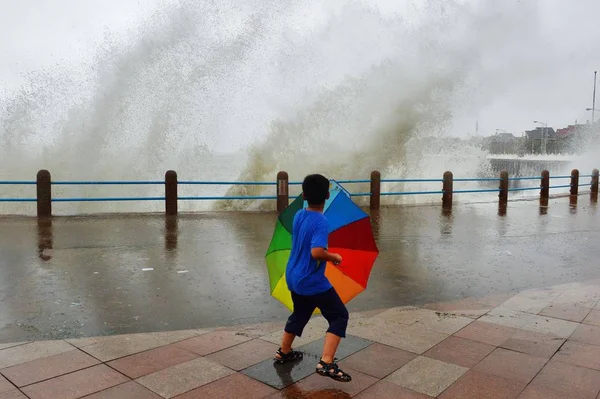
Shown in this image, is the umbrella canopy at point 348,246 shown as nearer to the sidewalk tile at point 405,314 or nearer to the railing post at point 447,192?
the sidewalk tile at point 405,314

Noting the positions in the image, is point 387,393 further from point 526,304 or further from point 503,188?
point 503,188

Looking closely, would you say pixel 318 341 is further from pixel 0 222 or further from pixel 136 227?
pixel 0 222

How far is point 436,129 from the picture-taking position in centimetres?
2145

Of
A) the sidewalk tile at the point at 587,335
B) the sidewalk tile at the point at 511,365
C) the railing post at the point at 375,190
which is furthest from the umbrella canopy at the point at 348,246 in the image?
the railing post at the point at 375,190

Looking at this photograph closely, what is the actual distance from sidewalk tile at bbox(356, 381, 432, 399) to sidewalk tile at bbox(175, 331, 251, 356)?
1.27 meters

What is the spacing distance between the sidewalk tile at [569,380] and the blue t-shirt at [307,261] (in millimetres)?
1578

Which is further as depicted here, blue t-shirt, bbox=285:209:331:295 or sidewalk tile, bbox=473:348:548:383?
sidewalk tile, bbox=473:348:548:383

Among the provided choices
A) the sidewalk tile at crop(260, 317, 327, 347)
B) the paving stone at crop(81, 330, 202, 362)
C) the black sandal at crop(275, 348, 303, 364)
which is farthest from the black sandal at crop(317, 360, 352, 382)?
the paving stone at crop(81, 330, 202, 362)

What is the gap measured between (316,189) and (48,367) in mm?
2239

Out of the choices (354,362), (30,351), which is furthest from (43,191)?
(354,362)

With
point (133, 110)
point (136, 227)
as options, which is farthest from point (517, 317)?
point (133, 110)

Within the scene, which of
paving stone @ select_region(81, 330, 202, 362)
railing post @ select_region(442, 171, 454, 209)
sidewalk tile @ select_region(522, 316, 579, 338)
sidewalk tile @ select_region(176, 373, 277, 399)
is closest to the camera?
sidewalk tile @ select_region(176, 373, 277, 399)

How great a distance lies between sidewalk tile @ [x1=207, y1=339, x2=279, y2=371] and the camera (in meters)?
3.88

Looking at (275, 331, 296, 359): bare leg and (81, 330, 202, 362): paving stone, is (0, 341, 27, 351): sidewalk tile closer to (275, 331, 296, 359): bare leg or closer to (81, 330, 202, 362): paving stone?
(81, 330, 202, 362): paving stone
